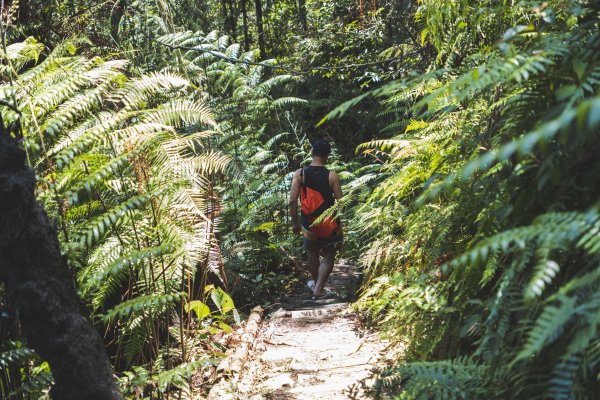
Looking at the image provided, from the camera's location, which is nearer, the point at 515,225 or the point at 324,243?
the point at 515,225

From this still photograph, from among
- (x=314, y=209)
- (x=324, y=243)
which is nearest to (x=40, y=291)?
(x=314, y=209)

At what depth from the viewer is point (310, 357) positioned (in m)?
4.35

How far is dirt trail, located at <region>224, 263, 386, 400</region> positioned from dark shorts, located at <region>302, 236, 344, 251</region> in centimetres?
65

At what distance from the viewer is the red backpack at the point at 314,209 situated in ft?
20.0

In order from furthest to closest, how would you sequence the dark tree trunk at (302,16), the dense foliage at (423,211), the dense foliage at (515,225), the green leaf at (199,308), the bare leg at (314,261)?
1. the dark tree trunk at (302,16)
2. the bare leg at (314,261)
3. the green leaf at (199,308)
4. the dense foliage at (423,211)
5. the dense foliage at (515,225)

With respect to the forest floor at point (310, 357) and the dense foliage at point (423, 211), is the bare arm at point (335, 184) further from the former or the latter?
the forest floor at point (310, 357)

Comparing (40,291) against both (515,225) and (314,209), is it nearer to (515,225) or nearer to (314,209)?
(515,225)

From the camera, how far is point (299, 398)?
3516 mm

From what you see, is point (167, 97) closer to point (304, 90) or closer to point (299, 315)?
point (299, 315)

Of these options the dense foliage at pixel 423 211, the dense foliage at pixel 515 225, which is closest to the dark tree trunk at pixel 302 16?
the dense foliage at pixel 423 211

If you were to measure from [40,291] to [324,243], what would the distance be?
442cm

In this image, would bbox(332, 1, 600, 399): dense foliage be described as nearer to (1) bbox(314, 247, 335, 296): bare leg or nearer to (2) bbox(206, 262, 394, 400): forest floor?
(2) bbox(206, 262, 394, 400): forest floor

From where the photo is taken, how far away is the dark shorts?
629 centimetres

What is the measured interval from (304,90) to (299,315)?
9.33 meters
